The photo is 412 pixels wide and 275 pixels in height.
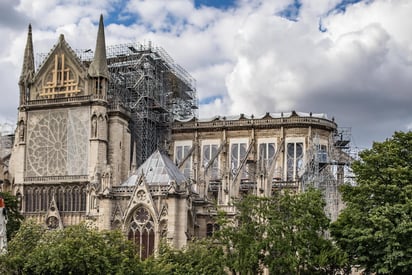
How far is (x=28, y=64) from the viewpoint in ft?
242

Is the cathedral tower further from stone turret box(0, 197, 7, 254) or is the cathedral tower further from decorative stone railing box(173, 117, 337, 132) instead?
stone turret box(0, 197, 7, 254)

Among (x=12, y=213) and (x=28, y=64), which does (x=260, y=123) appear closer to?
(x=28, y=64)

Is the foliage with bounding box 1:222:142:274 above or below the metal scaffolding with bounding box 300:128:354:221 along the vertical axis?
below

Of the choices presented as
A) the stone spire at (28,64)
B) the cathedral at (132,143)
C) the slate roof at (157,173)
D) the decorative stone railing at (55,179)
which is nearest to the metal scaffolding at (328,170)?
the cathedral at (132,143)

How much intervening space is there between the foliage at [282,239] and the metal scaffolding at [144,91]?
28.5 metres

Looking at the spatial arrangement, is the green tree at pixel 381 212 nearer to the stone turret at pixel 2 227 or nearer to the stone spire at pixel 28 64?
the stone turret at pixel 2 227

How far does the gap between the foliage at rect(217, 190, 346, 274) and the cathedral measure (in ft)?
40.5

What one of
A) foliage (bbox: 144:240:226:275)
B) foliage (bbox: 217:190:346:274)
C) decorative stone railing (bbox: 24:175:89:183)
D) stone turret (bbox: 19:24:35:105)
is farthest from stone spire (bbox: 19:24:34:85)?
foliage (bbox: 217:190:346:274)

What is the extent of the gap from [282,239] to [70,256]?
1200 cm

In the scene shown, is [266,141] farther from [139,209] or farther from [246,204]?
[246,204]

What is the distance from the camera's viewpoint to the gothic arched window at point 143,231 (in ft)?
176

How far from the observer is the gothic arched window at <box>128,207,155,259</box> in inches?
2114

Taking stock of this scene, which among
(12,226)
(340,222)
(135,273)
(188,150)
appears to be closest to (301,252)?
(340,222)

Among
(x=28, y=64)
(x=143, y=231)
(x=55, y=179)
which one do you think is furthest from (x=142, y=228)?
(x=28, y=64)
